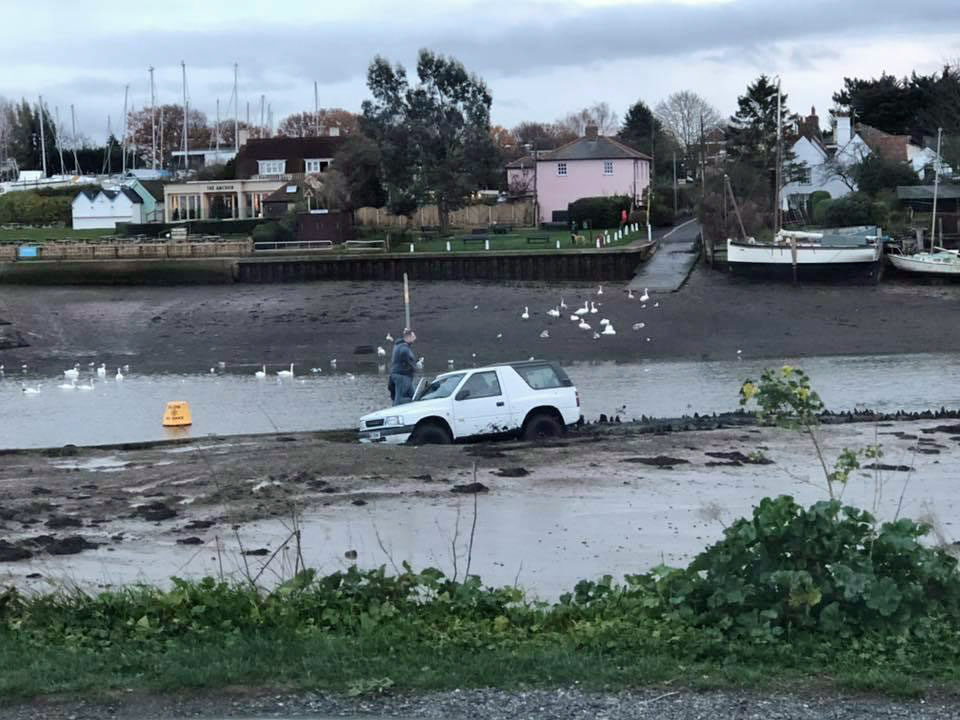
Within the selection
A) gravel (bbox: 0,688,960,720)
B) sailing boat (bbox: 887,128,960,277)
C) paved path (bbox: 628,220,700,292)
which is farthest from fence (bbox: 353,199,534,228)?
gravel (bbox: 0,688,960,720)

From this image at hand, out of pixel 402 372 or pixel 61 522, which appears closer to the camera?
pixel 61 522

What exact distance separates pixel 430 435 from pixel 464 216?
59.0m

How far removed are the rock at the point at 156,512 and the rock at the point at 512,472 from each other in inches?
178

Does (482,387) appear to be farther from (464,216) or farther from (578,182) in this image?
(578,182)

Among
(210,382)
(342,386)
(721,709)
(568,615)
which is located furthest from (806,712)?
(210,382)

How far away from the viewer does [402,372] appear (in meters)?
24.5

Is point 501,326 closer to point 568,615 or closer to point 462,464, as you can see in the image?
point 462,464

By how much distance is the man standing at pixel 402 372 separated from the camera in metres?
24.4

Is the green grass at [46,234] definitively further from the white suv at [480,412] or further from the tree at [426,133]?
the white suv at [480,412]

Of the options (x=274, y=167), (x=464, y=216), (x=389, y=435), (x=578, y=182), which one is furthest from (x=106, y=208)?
(x=389, y=435)

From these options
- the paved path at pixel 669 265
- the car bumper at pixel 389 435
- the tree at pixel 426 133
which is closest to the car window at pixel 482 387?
the car bumper at pixel 389 435

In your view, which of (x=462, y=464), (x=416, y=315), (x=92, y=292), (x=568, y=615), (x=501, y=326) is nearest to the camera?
(x=568, y=615)

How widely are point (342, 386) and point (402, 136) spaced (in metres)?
35.2

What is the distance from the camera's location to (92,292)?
197ft
